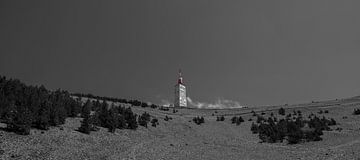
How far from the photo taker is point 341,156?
97.8ft

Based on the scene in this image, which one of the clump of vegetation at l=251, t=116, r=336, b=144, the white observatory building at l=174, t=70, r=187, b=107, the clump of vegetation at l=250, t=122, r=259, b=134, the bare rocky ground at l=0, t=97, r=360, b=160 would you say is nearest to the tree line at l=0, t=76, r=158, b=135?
the bare rocky ground at l=0, t=97, r=360, b=160

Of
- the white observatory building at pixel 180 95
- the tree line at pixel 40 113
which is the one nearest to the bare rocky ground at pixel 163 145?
the tree line at pixel 40 113

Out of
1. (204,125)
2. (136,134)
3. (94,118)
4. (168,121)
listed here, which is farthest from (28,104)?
(204,125)

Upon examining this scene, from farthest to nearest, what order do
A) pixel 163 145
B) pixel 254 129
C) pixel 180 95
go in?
pixel 180 95
pixel 254 129
pixel 163 145

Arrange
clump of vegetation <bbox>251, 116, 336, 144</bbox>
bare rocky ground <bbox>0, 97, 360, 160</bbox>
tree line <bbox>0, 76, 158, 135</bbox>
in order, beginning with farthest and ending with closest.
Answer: clump of vegetation <bbox>251, 116, 336, 144</bbox>
tree line <bbox>0, 76, 158, 135</bbox>
bare rocky ground <bbox>0, 97, 360, 160</bbox>

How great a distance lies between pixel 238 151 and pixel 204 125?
18141mm

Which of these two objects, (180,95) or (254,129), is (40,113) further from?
(180,95)

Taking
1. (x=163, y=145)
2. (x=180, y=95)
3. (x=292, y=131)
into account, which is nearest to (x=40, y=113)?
(x=163, y=145)

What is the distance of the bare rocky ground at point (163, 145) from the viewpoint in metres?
27.5

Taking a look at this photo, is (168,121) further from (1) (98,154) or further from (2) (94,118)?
(1) (98,154)

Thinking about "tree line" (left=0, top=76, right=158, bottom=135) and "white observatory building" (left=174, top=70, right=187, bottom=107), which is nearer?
"tree line" (left=0, top=76, right=158, bottom=135)

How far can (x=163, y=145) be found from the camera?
34656 millimetres

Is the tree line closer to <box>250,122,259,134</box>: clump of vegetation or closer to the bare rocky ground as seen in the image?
the bare rocky ground

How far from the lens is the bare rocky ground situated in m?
27.5
